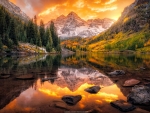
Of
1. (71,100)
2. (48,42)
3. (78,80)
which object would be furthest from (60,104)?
(48,42)

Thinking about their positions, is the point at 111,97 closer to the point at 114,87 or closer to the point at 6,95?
the point at 114,87

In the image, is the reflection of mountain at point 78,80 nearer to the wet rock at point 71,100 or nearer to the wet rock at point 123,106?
the wet rock at point 71,100

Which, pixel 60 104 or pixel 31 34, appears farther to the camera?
pixel 31 34

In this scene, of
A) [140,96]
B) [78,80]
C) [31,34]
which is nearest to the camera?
[140,96]

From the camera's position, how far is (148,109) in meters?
10.5

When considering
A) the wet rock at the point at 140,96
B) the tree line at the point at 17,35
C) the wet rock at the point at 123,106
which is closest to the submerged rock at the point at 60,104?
the wet rock at the point at 123,106

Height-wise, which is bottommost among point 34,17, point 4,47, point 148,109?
point 148,109

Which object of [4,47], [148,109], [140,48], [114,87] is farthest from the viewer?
[140,48]

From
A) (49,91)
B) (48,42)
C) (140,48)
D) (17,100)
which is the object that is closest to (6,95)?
(17,100)

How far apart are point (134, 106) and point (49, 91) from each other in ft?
24.8

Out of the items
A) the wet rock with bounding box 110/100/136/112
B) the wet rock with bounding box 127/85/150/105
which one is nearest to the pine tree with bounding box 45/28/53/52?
the wet rock with bounding box 127/85/150/105

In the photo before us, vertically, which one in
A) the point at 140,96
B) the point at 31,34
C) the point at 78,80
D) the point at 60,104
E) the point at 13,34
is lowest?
the point at 78,80

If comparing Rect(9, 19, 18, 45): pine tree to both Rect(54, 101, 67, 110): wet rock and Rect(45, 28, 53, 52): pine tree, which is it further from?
Rect(54, 101, 67, 110): wet rock

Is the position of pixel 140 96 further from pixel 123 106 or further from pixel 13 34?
pixel 13 34
